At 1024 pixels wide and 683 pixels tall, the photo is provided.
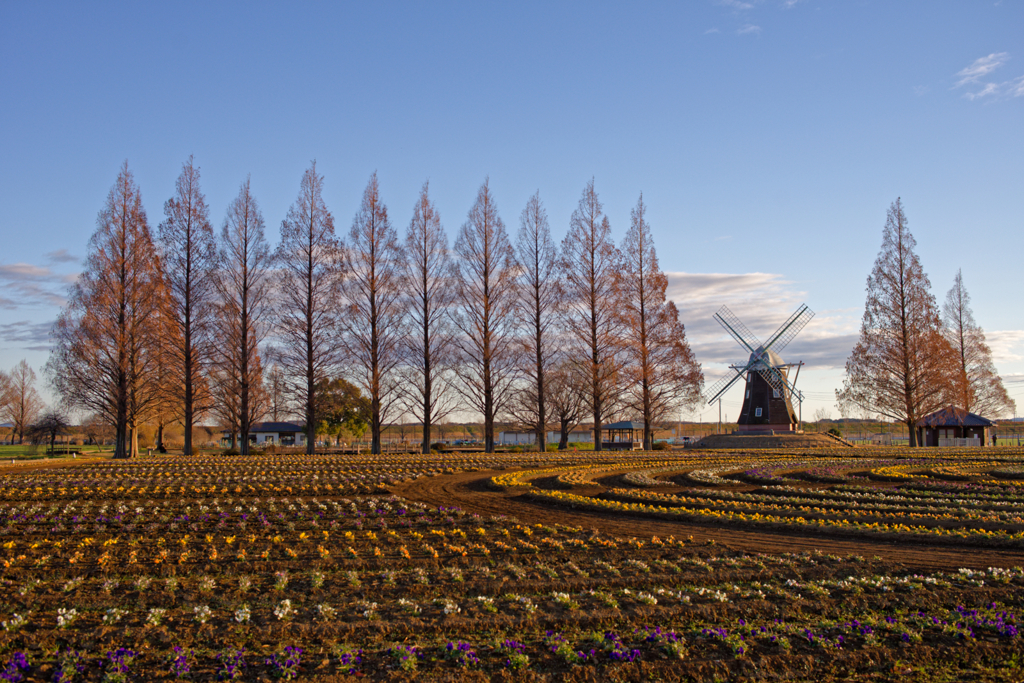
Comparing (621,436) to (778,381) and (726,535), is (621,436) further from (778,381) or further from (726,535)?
(726,535)

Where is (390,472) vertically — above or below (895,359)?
below

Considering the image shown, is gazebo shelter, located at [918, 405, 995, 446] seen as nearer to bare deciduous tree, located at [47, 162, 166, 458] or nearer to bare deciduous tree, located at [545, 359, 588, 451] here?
bare deciduous tree, located at [545, 359, 588, 451]

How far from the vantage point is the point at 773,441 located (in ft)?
146

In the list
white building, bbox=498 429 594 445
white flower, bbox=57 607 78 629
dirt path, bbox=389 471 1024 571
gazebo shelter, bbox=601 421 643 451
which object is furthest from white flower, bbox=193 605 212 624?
white building, bbox=498 429 594 445

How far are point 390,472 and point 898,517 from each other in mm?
16277

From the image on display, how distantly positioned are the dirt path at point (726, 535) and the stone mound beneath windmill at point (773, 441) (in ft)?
103

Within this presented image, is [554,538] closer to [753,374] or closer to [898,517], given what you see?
[898,517]

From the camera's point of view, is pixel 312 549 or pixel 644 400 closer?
pixel 312 549

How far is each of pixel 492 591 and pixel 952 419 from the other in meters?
51.9

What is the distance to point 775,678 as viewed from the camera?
5.54 meters

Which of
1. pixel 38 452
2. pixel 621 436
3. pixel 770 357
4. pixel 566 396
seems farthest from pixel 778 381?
pixel 38 452

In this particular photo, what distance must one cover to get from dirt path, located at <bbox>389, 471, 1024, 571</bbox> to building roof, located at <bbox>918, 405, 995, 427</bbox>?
1700 inches

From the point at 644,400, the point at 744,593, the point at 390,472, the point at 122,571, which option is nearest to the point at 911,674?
the point at 744,593

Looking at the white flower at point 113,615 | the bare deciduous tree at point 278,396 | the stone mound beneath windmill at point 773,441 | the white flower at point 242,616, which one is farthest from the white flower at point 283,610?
the stone mound beneath windmill at point 773,441
